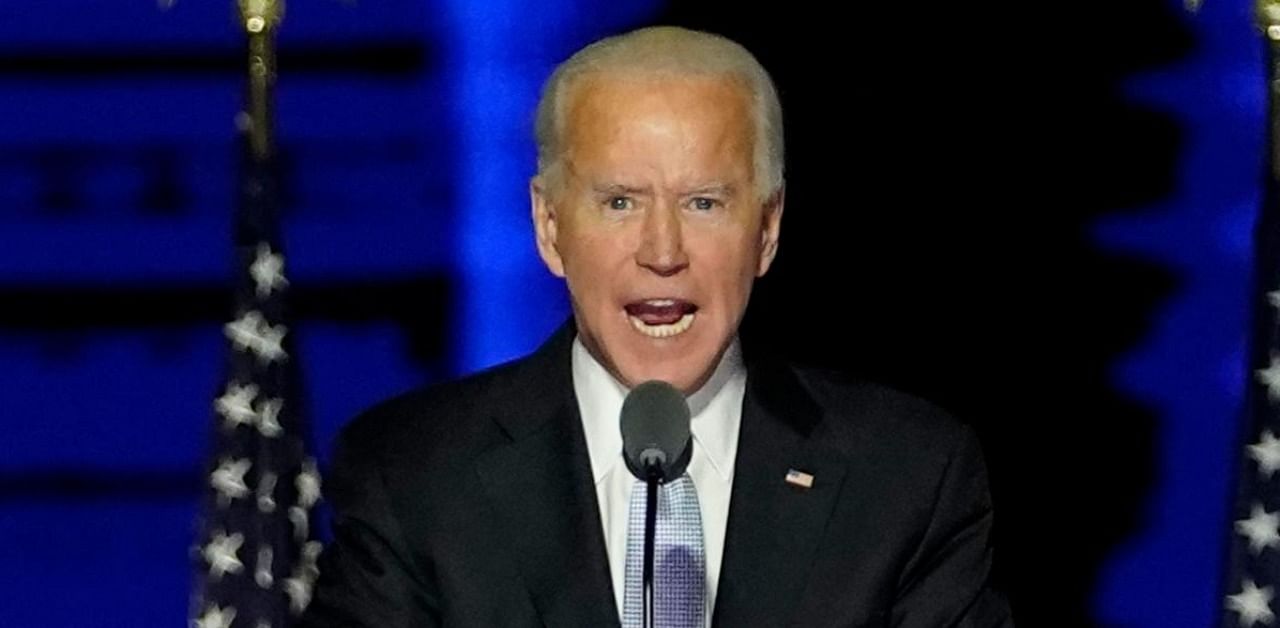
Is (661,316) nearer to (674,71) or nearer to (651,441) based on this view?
(674,71)

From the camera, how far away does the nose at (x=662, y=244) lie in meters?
2.56

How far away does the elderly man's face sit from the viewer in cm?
258

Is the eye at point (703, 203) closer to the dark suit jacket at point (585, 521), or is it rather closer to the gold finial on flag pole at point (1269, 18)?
the dark suit jacket at point (585, 521)

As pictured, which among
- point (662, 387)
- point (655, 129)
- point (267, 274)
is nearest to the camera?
point (662, 387)

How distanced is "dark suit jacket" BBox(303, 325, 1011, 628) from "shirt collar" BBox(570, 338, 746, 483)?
0.09ft

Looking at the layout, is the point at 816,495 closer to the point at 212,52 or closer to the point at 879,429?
the point at 879,429

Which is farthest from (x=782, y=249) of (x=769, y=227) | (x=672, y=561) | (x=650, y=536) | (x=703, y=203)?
(x=650, y=536)

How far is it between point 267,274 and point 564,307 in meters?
0.51

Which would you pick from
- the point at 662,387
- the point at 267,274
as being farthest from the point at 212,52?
the point at 662,387

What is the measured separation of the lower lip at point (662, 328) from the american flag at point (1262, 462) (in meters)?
1.16

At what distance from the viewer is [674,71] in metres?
2.60

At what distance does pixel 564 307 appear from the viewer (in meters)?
3.55

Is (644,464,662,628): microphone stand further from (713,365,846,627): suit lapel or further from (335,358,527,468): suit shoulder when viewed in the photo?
(335,358,527,468): suit shoulder

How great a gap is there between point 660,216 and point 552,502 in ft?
1.28
